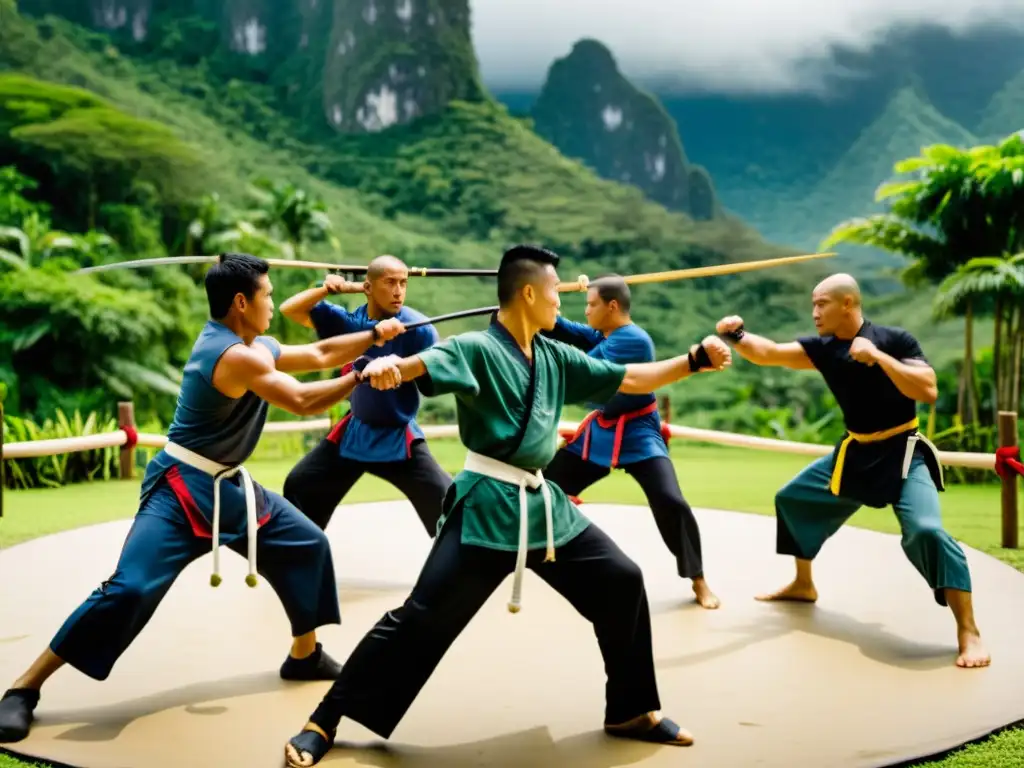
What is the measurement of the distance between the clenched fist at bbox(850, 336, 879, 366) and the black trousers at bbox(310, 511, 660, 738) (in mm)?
1183

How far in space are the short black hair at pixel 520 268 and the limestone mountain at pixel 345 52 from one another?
99.8 feet

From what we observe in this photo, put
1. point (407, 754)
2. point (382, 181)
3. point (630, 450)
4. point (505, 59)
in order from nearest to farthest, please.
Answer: point (407, 754) → point (630, 450) → point (382, 181) → point (505, 59)

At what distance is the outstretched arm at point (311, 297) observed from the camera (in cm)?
398

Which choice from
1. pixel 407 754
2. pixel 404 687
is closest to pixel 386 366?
pixel 404 687

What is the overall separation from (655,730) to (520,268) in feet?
3.95

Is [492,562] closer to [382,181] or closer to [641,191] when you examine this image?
[382,181]

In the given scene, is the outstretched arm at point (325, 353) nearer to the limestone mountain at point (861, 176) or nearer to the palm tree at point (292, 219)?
the palm tree at point (292, 219)

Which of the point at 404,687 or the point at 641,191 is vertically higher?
the point at 641,191

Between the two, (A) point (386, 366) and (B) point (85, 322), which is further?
(B) point (85, 322)

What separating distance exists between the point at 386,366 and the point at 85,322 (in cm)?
1267

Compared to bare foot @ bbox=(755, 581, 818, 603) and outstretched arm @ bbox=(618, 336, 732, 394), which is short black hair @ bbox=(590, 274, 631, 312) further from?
bare foot @ bbox=(755, 581, 818, 603)

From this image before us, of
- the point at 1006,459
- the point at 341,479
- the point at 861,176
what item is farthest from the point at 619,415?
the point at 861,176

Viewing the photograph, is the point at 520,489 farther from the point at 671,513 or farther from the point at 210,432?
the point at 671,513

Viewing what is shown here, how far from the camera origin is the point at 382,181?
3002 centimetres
